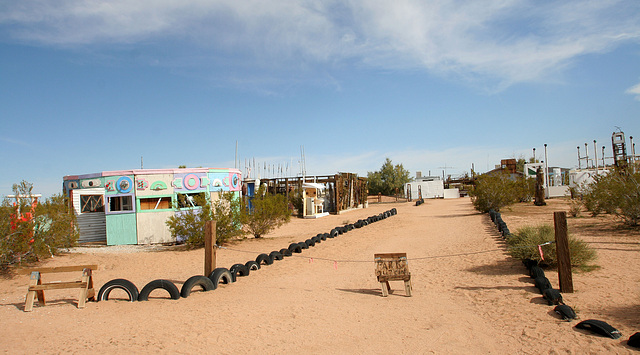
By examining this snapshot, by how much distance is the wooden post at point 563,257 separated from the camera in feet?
23.1

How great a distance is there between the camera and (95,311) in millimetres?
6934

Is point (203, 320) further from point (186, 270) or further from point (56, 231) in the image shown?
point (56, 231)

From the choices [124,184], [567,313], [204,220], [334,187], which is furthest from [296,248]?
[334,187]

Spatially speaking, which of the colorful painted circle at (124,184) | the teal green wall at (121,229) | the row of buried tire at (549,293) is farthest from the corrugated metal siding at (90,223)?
the row of buried tire at (549,293)

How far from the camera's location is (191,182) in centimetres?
1725

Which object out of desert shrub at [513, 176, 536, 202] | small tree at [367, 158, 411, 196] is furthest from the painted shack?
small tree at [367, 158, 411, 196]

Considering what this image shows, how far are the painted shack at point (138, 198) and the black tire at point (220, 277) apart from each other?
7.52 m

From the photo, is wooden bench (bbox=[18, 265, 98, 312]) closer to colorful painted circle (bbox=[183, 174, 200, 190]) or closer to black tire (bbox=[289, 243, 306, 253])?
black tire (bbox=[289, 243, 306, 253])

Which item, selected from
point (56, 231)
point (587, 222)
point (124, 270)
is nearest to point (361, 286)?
point (124, 270)

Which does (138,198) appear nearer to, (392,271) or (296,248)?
(296,248)

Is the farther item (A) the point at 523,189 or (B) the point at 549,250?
(A) the point at 523,189

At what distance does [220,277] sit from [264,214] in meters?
8.77

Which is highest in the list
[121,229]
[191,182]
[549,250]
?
[191,182]

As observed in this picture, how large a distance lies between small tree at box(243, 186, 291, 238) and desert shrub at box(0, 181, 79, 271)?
668 cm
